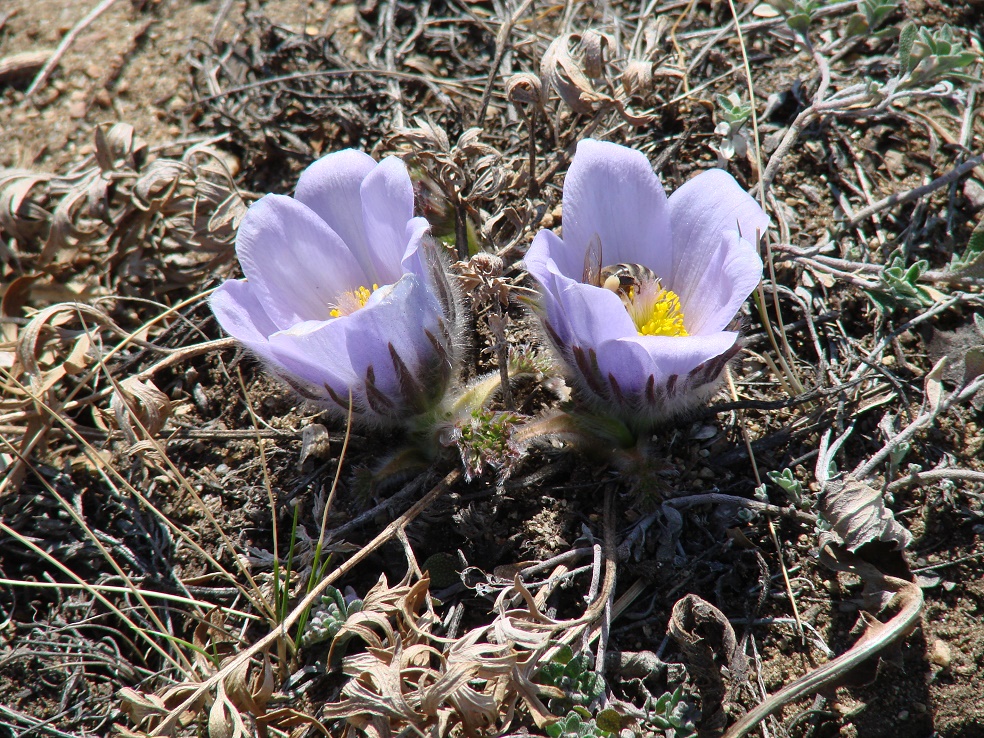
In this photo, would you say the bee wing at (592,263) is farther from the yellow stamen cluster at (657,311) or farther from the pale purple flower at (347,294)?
the pale purple flower at (347,294)

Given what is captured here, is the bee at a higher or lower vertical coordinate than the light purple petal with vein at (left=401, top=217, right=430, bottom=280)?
lower

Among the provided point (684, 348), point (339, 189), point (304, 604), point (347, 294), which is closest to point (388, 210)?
point (339, 189)

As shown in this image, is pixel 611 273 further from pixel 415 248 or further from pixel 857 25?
pixel 857 25

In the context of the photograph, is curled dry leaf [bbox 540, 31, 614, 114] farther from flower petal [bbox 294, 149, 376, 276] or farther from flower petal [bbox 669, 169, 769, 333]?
flower petal [bbox 294, 149, 376, 276]

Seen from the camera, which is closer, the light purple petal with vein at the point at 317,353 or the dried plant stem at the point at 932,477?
the light purple petal with vein at the point at 317,353

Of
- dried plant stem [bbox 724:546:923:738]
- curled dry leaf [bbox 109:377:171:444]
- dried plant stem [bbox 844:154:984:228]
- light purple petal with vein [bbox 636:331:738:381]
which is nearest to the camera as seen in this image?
light purple petal with vein [bbox 636:331:738:381]

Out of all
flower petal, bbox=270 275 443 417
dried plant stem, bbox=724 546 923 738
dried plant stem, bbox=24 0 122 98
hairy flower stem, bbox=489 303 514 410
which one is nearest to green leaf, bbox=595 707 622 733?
dried plant stem, bbox=724 546 923 738

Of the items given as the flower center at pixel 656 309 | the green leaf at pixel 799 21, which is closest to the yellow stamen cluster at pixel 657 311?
the flower center at pixel 656 309
